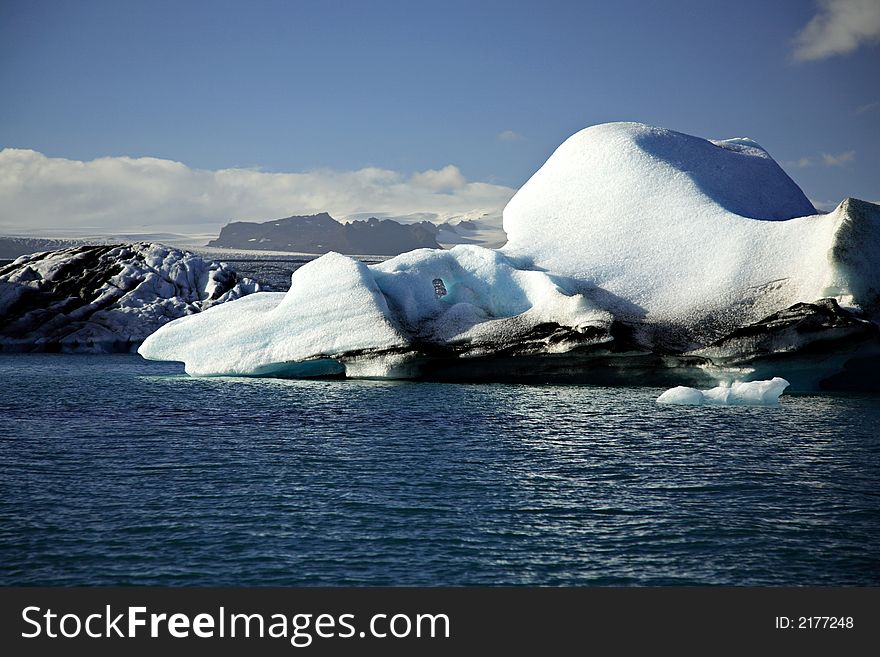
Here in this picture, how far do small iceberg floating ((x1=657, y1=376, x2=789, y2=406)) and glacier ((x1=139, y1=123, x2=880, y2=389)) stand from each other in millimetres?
1452

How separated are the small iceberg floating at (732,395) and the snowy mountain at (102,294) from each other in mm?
30410

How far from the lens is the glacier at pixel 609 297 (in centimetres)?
2136

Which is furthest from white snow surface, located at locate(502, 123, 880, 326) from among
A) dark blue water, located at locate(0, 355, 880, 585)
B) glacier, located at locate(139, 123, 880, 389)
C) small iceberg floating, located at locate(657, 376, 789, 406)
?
dark blue water, located at locate(0, 355, 880, 585)

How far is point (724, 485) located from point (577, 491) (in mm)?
1976

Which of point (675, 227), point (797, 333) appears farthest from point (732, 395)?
point (675, 227)

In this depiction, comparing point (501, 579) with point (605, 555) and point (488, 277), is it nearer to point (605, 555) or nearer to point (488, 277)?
point (605, 555)

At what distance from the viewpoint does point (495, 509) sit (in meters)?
10.8

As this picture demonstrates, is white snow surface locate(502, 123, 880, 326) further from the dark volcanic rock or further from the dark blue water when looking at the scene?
the dark blue water

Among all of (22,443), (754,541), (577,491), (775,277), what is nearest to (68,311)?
(22,443)

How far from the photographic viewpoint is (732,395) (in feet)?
65.3

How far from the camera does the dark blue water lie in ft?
28.4

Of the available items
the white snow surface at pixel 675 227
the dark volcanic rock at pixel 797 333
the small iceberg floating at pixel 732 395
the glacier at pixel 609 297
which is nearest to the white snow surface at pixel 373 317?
the glacier at pixel 609 297

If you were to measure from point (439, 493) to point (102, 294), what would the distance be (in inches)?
1497

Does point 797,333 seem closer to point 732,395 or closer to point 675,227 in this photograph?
point 732,395
